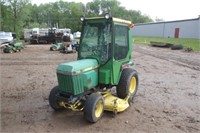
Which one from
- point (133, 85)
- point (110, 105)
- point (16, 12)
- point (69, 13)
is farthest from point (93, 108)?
point (69, 13)

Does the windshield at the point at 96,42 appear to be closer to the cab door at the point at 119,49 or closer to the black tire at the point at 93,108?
the cab door at the point at 119,49

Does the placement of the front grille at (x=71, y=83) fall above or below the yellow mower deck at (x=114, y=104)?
above

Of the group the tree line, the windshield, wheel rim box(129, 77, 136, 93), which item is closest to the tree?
the tree line

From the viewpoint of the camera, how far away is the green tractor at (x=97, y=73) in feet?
15.0

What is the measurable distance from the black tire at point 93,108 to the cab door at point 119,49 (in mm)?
844

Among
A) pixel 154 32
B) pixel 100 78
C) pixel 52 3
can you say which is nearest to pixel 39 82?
pixel 100 78

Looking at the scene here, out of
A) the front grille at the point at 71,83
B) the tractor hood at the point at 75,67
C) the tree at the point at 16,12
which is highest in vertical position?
the tree at the point at 16,12

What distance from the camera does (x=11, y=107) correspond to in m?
5.66

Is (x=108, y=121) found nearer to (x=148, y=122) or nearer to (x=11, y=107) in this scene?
(x=148, y=122)

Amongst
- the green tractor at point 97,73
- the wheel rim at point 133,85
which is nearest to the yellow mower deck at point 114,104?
the green tractor at point 97,73

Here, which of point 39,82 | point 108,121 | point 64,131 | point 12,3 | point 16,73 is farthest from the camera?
point 12,3

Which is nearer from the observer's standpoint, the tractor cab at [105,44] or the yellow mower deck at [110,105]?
the yellow mower deck at [110,105]

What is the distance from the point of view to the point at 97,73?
5.13m

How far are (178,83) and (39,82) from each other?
520 cm
